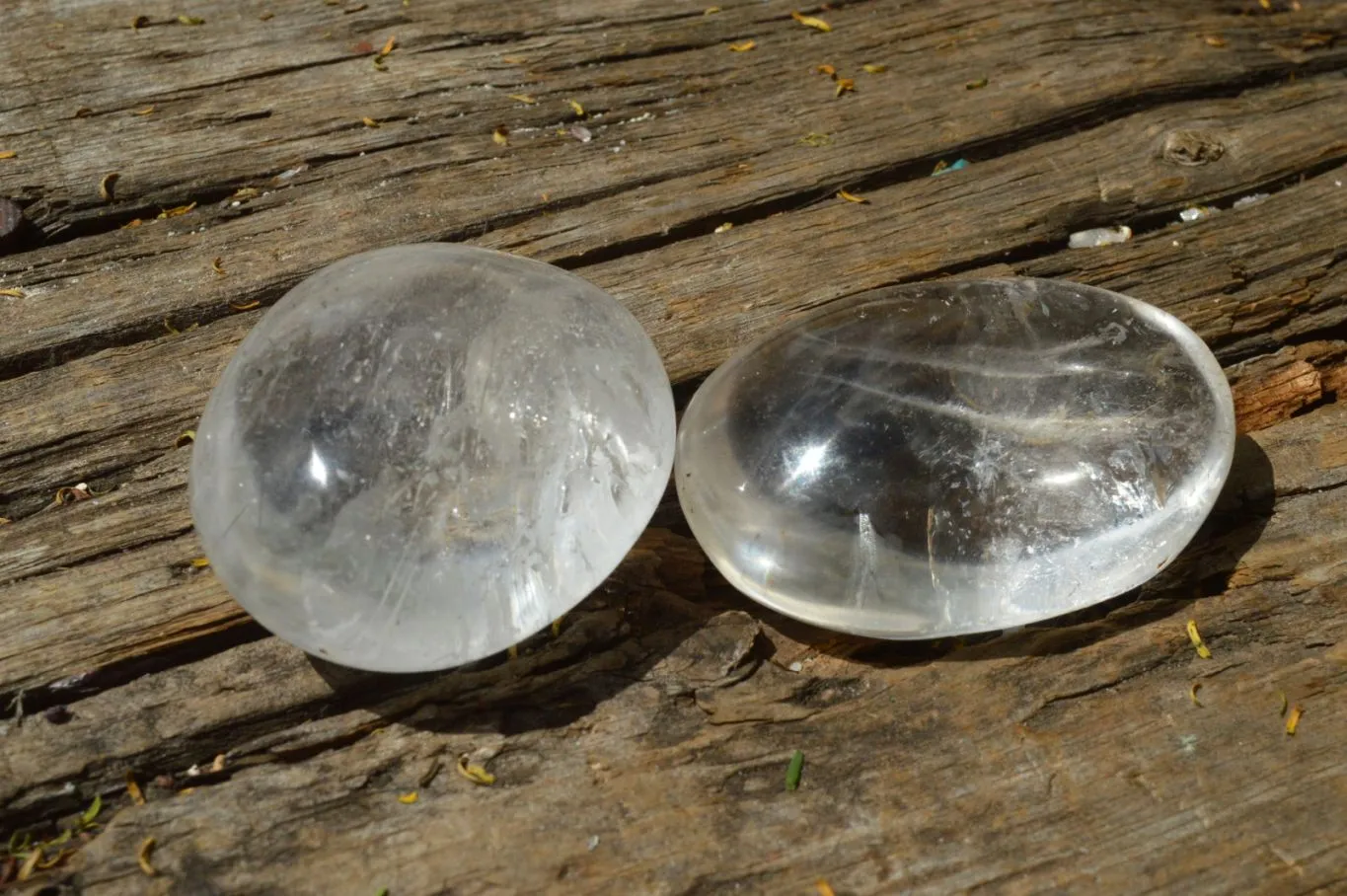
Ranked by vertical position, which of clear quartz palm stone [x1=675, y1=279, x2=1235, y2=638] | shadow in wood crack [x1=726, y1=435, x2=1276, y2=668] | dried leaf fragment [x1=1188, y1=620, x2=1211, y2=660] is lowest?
dried leaf fragment [x1=1188, y1=620, x2=1211, y2=660]

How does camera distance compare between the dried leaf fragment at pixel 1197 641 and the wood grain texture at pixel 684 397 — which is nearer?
the wood grain texture at pixel 684 397

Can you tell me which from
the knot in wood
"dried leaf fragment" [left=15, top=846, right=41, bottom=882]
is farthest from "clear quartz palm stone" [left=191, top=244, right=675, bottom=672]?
the knot in wood

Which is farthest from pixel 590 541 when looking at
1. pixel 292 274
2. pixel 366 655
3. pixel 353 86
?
pixel 353 86

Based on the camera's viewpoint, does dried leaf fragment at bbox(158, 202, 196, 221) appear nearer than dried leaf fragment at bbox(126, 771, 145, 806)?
No

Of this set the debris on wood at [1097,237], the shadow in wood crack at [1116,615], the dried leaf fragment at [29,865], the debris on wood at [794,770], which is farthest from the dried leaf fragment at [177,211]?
the debris on wood at [1097,237]

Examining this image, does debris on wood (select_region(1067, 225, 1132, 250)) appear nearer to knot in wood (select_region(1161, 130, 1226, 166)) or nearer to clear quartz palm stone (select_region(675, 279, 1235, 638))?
knot in wood (select_region(1161, 130, 1226, 166))

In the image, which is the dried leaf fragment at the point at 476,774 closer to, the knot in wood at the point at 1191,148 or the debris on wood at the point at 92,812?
the debris on wood at the point at 92,812

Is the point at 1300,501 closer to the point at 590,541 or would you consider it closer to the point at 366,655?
the point at 590,541

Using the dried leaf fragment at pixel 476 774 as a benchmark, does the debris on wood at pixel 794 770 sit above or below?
below
